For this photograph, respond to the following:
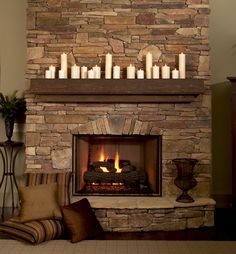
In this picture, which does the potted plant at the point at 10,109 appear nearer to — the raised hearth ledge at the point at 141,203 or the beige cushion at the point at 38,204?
the beige cushion at the point at 38,204

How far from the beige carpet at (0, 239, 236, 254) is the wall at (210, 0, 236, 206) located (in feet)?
4.48

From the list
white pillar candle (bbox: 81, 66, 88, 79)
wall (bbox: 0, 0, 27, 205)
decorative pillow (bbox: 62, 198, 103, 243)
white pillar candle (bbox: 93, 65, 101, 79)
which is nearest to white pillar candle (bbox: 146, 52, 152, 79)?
white pillar candle (bbox: 93, 65, 101, 79)

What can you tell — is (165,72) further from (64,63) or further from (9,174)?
(9,174)

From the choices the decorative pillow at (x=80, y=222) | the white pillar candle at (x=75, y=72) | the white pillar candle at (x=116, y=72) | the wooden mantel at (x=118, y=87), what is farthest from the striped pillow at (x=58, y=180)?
the white pillar candle at (x=116, y=72)

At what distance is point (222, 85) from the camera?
4621mm

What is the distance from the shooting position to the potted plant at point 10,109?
4.25 meters

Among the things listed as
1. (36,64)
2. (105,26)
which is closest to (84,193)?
(36,64)

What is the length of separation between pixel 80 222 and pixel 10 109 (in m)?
1.66

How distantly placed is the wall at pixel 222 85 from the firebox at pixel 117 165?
0.95 m

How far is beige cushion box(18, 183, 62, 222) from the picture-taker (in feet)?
11.2

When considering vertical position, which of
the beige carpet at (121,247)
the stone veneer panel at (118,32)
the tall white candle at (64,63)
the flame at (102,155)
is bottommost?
the beige carpet at (121,247)

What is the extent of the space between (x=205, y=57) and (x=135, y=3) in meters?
0.96

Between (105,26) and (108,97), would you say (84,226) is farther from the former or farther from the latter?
(105,26)

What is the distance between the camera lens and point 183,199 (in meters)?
3.76
